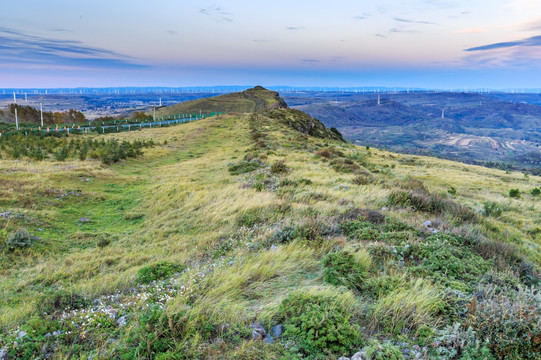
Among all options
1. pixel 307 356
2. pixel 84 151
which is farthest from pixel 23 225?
pixel 84 151

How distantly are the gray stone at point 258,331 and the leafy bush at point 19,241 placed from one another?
7379 millimetres

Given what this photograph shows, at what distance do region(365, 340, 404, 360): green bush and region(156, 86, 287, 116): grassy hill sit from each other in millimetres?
103251

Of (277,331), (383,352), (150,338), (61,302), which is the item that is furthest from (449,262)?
(61,302)

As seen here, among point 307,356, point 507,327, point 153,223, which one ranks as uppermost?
point 507,327

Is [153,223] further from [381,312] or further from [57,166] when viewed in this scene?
[57,166]

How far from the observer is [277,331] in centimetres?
379

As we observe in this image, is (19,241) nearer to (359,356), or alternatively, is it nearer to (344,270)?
(344,270)

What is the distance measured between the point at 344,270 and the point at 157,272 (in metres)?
3.35

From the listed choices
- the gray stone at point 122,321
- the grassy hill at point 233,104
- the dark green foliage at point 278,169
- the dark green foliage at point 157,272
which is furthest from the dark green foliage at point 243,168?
the grassy hill at point 233,104

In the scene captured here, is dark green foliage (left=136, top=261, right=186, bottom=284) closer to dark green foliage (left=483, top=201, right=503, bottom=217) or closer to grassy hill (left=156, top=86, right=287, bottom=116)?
dark green foliage (left=483, top=201, right=503, bottom=217)

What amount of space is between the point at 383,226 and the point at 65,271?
7.12m

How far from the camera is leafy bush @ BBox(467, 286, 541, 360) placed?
325 centimetres

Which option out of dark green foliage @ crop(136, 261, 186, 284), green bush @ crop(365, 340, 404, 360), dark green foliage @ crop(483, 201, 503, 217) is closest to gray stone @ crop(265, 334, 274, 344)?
green bush @ crop(365, 340, 404, 360)

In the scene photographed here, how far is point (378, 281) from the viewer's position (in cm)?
481
